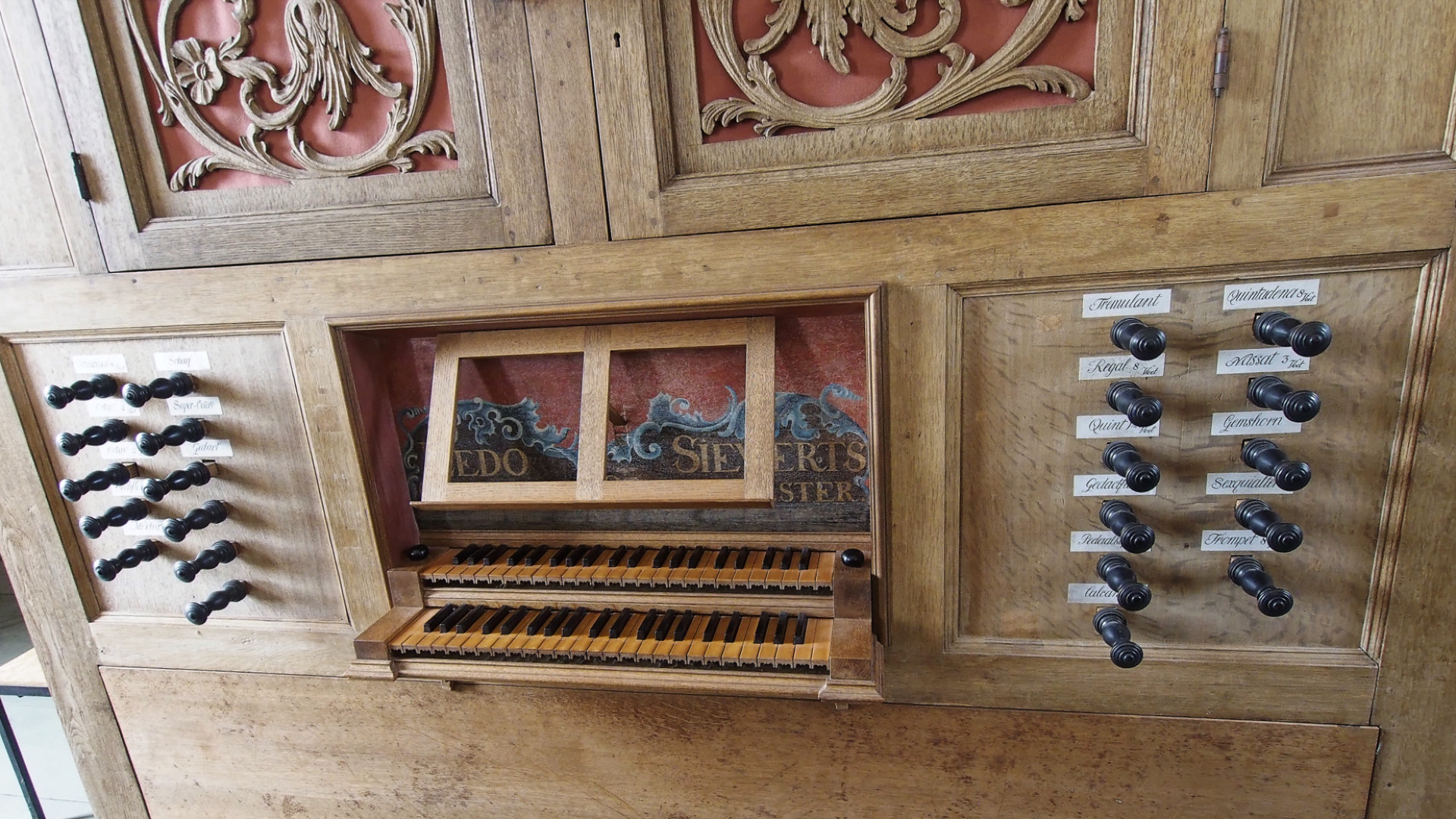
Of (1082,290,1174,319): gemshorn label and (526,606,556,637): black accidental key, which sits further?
(526,606,556,637): black accidental key

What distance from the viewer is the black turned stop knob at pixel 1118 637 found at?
3.67ft

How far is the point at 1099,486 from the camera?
1.23 metres

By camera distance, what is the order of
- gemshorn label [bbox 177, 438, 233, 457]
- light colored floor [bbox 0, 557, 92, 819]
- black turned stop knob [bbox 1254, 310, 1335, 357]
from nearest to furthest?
black turned stop knob [bbox 1254, 310, 1335, 357] < gemshorn label [bbox 177, 438, 233, 457] < light colored floor [bbox 0, 557, 92, 819]

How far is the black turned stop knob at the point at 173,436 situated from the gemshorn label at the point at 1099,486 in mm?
1928

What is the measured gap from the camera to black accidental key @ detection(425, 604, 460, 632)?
142 cm

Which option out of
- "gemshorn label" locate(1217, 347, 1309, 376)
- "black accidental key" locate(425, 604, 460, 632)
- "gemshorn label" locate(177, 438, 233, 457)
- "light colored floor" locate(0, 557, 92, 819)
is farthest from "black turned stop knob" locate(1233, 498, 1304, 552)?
"light colored floor" locate(0, 557, 92, 819)

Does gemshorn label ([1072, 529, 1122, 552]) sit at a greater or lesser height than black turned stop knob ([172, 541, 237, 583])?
greater

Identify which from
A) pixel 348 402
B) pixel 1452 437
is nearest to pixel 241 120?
pixel 348 402

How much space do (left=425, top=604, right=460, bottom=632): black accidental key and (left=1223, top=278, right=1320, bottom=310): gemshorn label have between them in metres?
Result: 1.68

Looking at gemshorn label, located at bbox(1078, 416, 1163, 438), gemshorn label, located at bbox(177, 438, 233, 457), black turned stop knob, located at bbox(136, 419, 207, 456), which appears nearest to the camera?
gemshorn label, located at bbox(1078, 416, 1163, 438)

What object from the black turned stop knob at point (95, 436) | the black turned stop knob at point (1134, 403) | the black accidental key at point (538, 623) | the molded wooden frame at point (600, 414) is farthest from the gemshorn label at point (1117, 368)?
the black turned stop knob at point (95, 436)

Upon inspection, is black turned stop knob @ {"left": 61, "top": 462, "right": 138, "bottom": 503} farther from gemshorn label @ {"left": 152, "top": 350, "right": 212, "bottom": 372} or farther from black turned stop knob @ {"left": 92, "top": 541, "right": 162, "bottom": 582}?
gemshorn label @ {"left": 152, "top": 350, "right": 212, "bottom": 372}

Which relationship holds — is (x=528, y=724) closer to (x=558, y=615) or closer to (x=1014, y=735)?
(x=558, y=615)

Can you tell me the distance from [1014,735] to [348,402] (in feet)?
5.38
